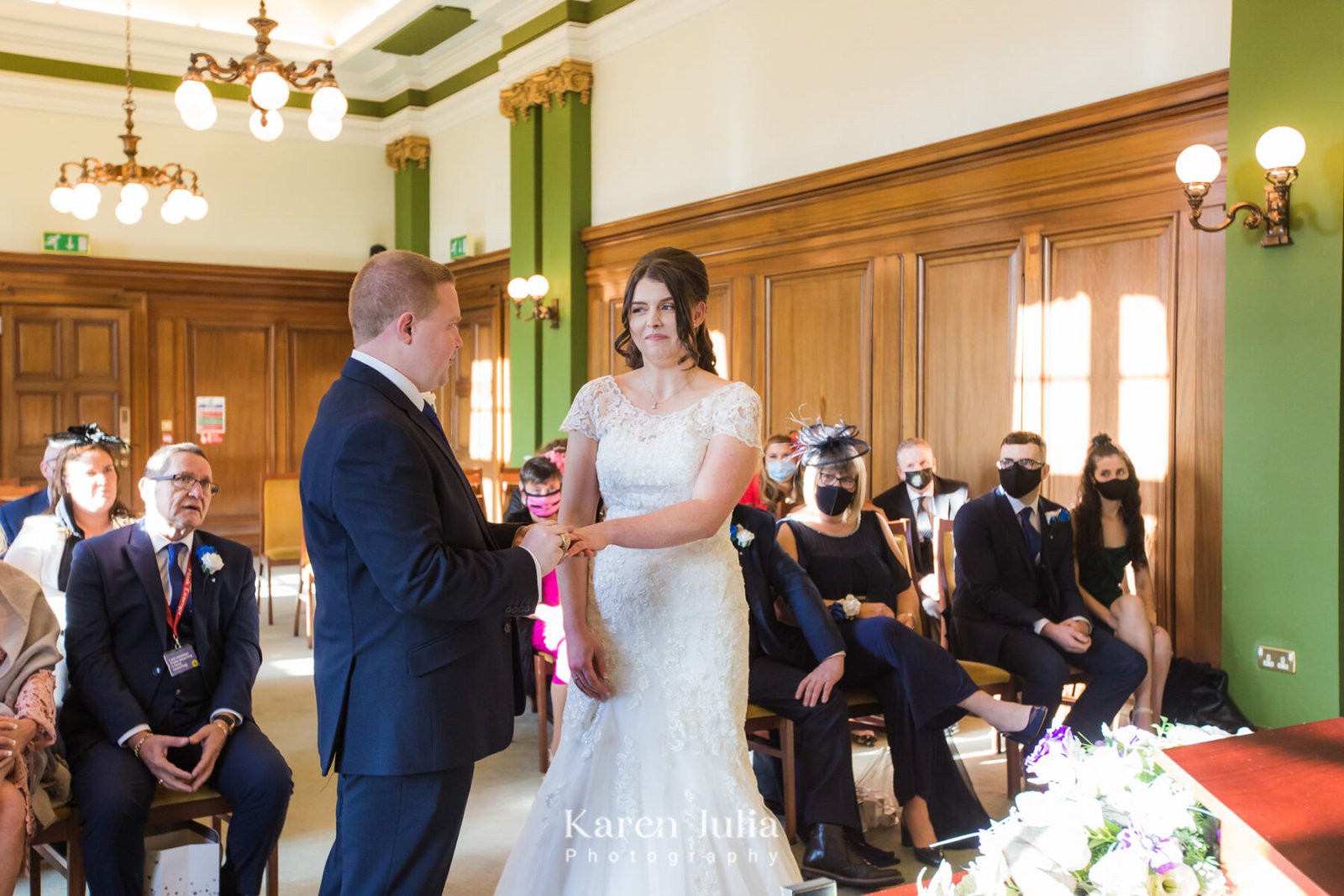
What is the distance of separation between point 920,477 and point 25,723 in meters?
4.34

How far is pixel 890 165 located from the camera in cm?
657

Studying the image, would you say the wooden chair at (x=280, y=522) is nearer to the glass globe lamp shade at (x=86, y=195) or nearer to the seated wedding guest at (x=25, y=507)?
the glass globe lamp shade at (x=86, y=195)

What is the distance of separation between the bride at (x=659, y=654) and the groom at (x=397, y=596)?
0.53 m

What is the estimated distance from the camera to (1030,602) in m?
4.71

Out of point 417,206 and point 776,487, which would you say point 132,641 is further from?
point 417,206

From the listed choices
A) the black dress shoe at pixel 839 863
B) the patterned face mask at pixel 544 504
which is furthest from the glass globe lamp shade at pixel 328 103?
the black dress shoe at pixel 839 863

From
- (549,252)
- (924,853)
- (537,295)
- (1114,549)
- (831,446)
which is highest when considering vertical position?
(549,252)

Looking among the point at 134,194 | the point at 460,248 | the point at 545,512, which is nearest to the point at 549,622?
the point at 545,512

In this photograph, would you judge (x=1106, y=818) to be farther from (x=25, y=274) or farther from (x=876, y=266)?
(x=25, y=274)

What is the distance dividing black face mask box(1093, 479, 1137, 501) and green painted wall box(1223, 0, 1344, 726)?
39 centimetres

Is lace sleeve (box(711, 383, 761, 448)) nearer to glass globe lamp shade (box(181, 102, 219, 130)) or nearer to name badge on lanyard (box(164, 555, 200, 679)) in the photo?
name badge on lanyard (box(164, 555, 200, 679))

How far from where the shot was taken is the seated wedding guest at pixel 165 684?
2.95 metres

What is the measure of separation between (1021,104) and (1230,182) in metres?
1.47

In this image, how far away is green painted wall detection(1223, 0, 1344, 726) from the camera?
436 centimetres
